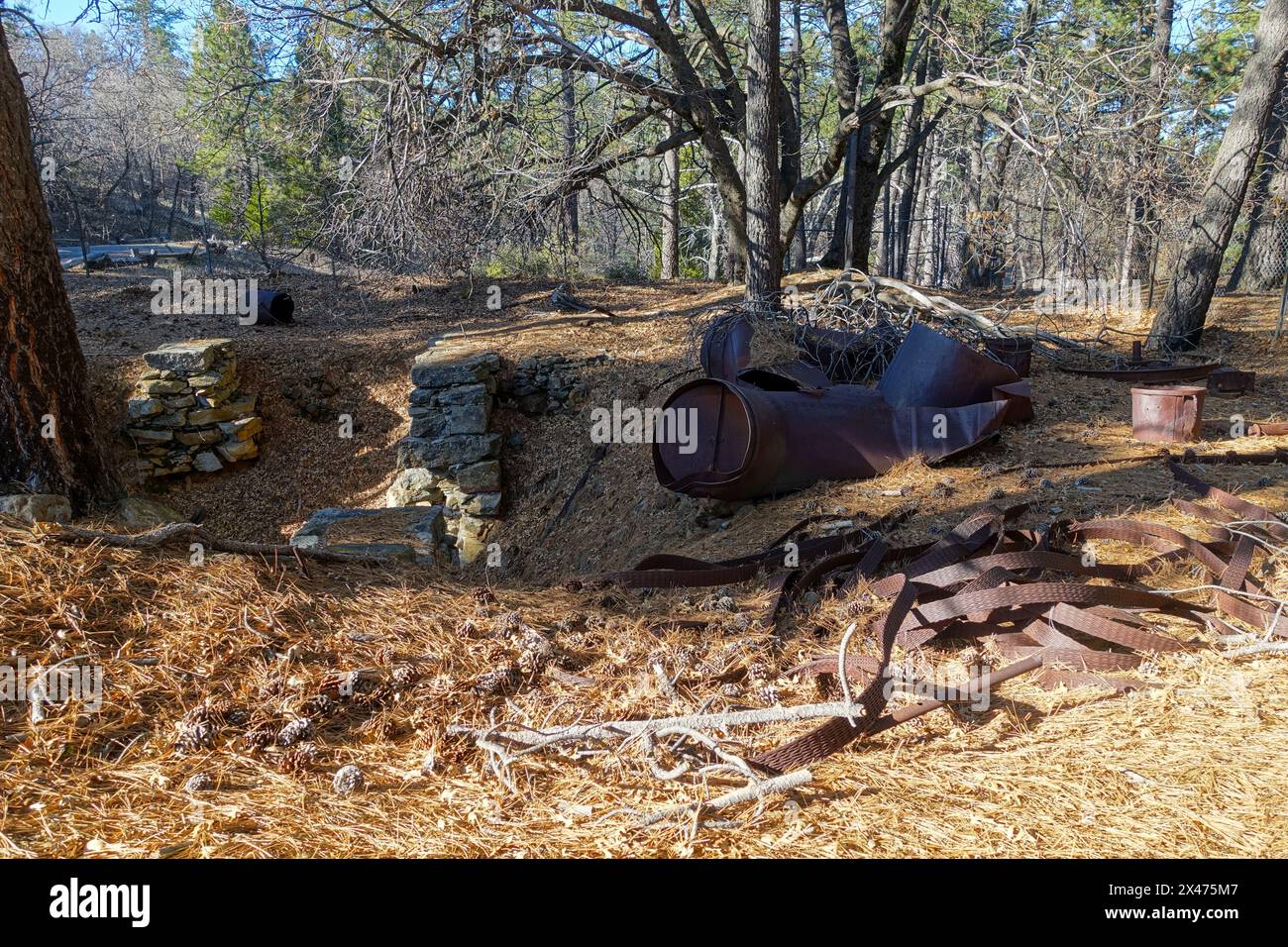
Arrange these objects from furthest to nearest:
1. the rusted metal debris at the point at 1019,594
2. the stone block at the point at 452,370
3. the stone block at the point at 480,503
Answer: the stone block at the point at 452,370 → the stone block at the point at 480,503 → the rusted metal debris at the point at 1019,594

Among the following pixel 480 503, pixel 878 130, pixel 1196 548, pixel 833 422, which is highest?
pixel 878 130

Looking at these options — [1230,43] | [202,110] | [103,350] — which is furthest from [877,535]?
[1230,43]

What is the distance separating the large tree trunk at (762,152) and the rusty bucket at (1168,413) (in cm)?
353

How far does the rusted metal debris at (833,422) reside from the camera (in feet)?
16.6

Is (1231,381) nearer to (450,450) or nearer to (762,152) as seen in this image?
(762,152)

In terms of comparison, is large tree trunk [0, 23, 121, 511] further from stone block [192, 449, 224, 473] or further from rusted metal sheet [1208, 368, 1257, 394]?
rusted metal sheet [1208, 368, 1257, 394]

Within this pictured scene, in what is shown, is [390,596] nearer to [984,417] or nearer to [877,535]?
[877,535]

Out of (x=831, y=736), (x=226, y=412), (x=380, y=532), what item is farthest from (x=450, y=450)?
(x=831, y=736)

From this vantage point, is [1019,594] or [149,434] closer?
[1019,594]

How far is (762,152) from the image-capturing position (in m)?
8.42

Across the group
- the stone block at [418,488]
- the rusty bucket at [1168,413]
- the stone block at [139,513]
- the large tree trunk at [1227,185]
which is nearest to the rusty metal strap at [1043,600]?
the rusty bucket at [1168,413]

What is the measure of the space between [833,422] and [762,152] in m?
4.31

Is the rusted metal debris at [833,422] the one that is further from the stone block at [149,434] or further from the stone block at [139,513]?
the stone block at [149,434]

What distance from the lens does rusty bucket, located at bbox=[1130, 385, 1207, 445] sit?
5273mm
